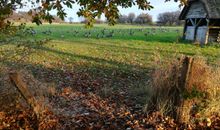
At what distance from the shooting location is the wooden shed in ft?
83.4

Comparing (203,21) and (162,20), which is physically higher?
(203,21)

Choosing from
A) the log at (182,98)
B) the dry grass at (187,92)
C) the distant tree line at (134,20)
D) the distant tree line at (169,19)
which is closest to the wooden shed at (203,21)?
the dry grass at (187,92)

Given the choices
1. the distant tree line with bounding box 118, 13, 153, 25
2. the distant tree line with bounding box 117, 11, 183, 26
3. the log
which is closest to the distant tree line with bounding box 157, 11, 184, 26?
the distant tree line with bounding box 117, 11, 183, 26

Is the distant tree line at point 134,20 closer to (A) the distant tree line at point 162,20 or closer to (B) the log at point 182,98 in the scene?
(A) the distant tree line at point 162,20

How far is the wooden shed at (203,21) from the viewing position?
2541cm

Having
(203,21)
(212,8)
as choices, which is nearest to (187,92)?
(212,8)

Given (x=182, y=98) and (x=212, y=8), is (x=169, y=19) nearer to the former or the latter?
(x=212, y=8)

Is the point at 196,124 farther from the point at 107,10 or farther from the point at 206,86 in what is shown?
the point at 107,10

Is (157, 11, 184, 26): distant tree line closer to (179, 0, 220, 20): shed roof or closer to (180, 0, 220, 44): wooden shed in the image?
(180, 0, 220, 44): wooden shed

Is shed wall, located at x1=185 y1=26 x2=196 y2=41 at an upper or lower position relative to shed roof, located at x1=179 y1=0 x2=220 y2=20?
lower

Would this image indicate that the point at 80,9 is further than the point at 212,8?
No

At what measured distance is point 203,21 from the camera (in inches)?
1166

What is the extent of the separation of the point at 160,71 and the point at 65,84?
3988 mm

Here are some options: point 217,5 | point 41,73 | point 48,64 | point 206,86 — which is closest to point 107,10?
point 206,86
